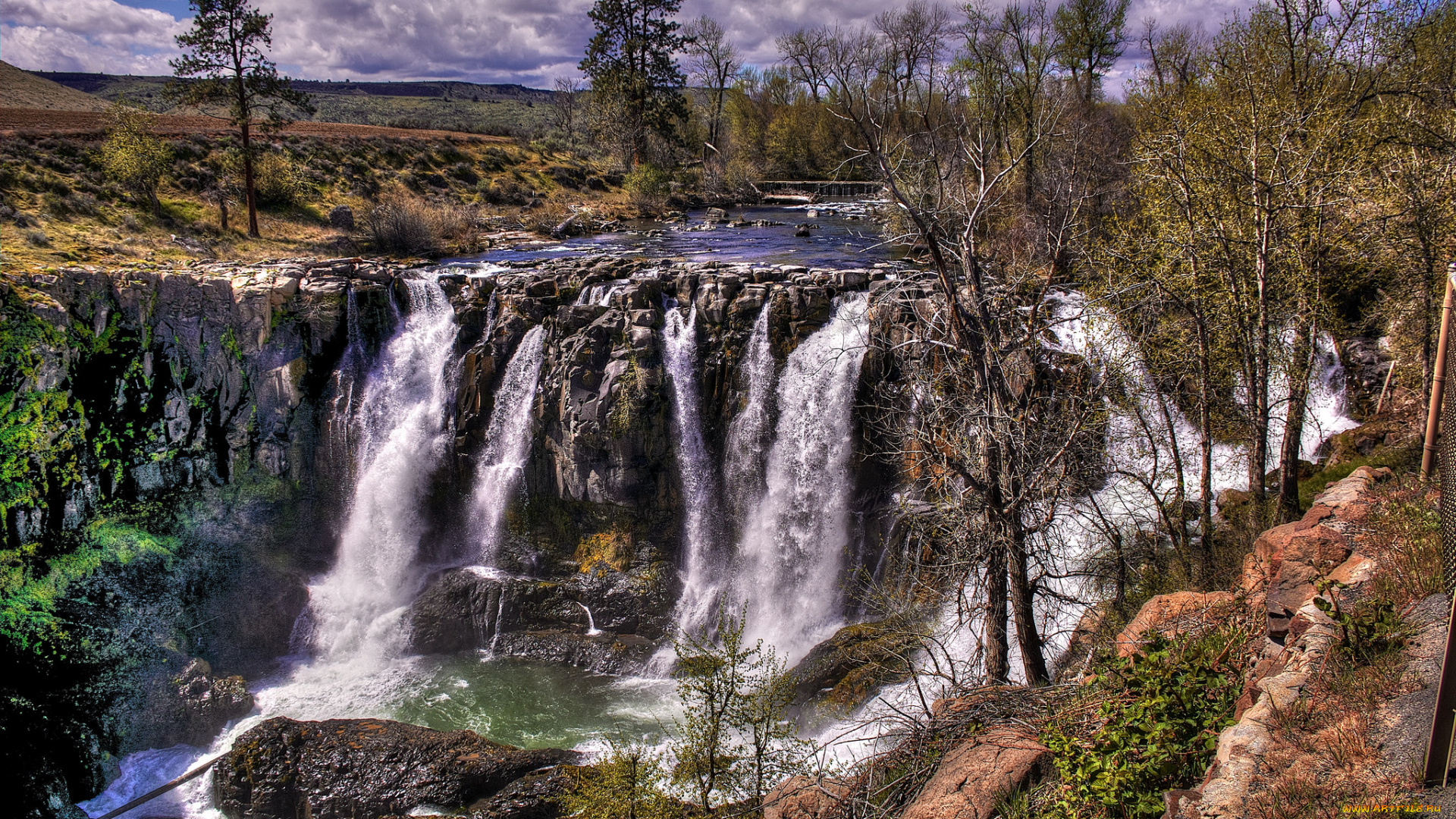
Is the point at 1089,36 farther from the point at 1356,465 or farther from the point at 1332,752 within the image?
the point at 1332,752

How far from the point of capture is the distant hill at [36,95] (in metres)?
47.8

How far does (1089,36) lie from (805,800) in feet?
123

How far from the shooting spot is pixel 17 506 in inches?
688

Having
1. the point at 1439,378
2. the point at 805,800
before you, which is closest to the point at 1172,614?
the point at 1439,378

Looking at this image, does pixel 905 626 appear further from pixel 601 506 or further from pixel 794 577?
pixel 601 506

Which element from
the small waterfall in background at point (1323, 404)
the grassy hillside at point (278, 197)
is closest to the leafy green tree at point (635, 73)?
the grassy hillside at point (278, 197)

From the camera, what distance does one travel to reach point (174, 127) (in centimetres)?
3684

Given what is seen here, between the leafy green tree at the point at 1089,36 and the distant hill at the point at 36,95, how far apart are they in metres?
56.5

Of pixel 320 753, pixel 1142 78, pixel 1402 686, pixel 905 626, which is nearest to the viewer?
pixel 1402 686

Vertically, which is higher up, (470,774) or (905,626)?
(905,626)

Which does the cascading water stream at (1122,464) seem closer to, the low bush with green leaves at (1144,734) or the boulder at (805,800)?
the boulder at (805,800)

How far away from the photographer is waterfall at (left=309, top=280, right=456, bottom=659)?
757 inches

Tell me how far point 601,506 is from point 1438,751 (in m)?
17.0

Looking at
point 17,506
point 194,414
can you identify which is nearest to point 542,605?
point 194,414
